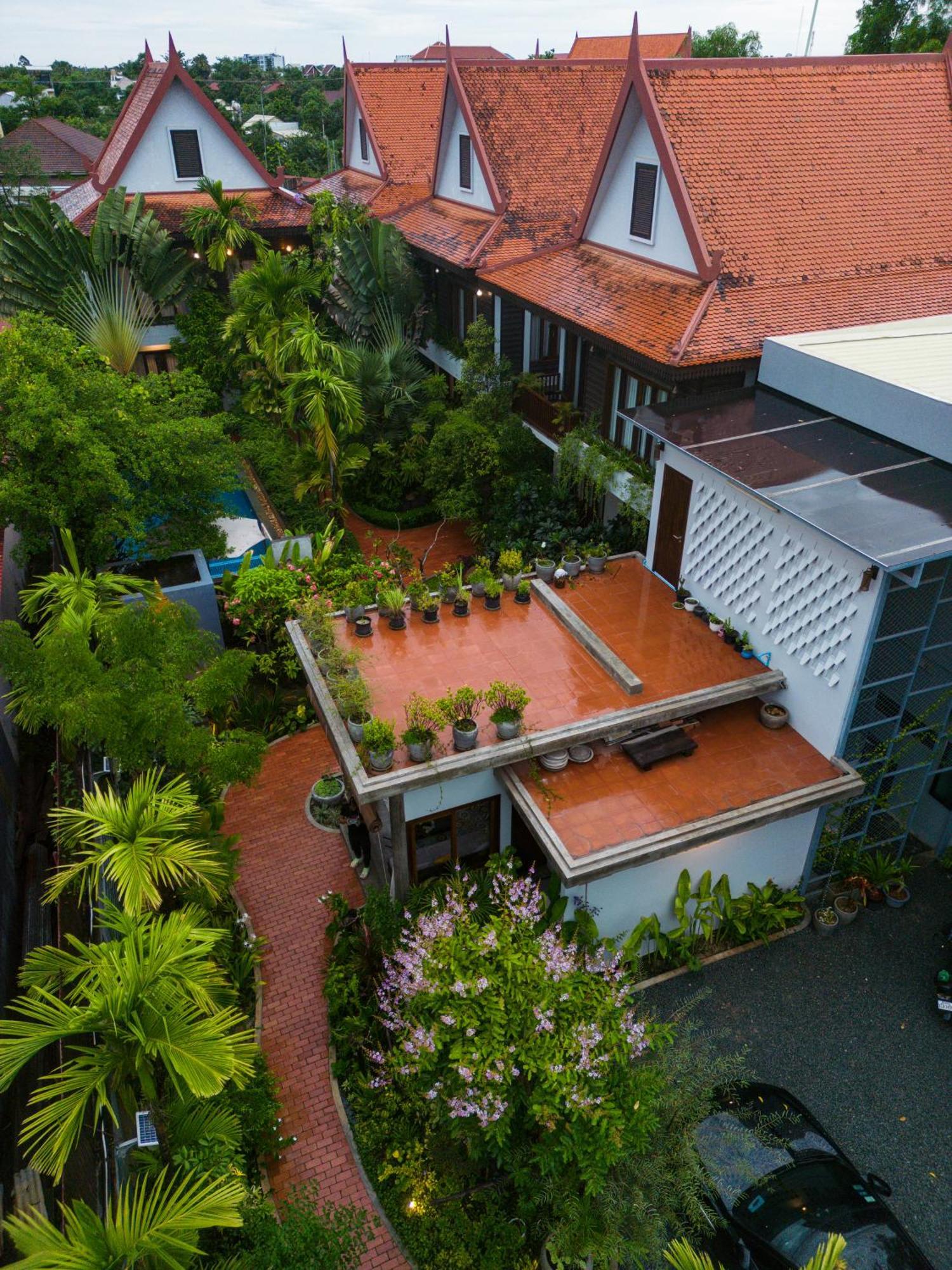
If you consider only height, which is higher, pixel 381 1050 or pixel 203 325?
pixel 203 325

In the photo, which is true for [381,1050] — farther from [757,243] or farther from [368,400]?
[368,400]

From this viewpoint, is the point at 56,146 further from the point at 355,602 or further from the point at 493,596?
the point at 493,596

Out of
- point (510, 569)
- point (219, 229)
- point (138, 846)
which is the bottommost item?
point (510, 569)

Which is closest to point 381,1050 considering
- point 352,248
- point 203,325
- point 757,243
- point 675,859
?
point 675,859

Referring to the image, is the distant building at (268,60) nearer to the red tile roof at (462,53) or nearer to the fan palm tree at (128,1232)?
the red tile roof at (462,53)

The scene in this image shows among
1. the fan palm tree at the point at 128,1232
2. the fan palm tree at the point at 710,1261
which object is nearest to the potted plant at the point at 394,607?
the fan palm tree at the point at 128,1232

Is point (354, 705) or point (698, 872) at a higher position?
point (354, 705)

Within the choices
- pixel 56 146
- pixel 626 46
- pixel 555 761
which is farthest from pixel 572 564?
pixel 56 146
